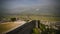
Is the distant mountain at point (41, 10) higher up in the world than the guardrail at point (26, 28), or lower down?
higher up

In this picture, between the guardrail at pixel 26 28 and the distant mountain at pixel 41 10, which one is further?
the distant mountain at pixel 41 10

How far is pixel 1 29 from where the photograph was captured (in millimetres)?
2783

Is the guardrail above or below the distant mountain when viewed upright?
below

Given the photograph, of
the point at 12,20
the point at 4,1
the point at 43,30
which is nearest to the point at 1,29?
the point at 12,20

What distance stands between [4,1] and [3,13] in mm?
240

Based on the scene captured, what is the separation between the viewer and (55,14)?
2859 millimetres

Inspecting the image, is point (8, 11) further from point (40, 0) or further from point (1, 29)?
point (40, 0)

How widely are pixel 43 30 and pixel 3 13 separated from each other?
86cm

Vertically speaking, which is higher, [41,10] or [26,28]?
[41,10]

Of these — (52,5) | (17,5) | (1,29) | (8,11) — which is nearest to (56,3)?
(52,5)

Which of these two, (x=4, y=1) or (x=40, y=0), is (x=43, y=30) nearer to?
(x=40, y=0)

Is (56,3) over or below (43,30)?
over

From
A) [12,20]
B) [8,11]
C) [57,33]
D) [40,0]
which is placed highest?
[40,0]

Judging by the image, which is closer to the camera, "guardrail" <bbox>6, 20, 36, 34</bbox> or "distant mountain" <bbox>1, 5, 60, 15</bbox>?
"guardrail" <bbox>6, 20, 36, 34</bbox>
